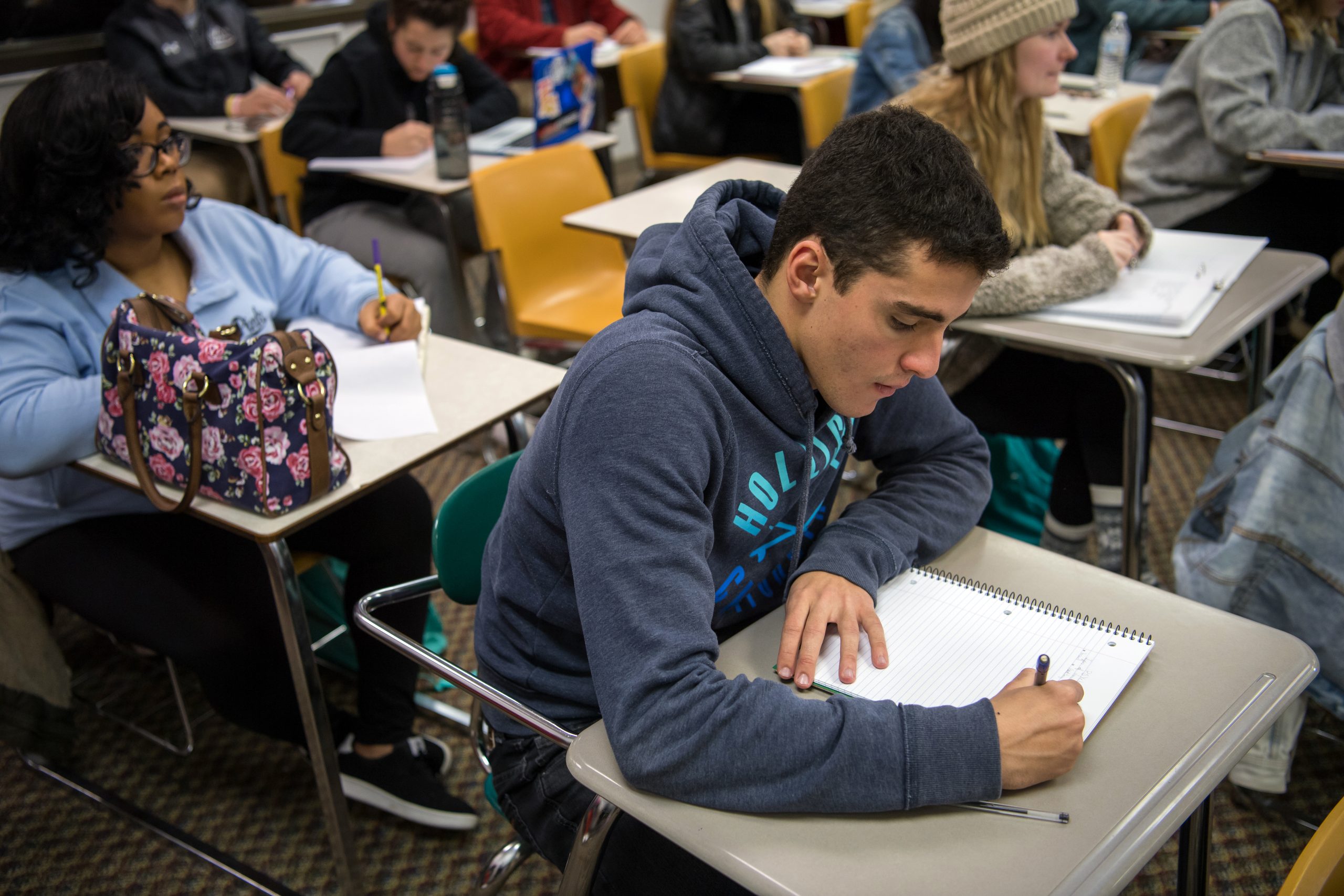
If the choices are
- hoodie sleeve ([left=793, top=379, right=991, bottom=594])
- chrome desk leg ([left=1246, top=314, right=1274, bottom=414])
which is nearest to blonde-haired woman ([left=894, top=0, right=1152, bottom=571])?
chrome desk leg ([left=1246, top=314, right=1274, bottom=414])

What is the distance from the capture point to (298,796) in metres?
1.89

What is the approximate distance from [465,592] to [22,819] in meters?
1.14

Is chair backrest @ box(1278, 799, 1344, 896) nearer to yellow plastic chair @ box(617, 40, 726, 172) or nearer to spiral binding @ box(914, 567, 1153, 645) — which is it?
spiral binding @ box(914, 567, 1153, 645)

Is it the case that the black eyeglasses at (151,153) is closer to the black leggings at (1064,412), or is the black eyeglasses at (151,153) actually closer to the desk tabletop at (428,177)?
the desk tabletop at (428,177)

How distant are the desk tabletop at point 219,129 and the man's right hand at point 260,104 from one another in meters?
0.02

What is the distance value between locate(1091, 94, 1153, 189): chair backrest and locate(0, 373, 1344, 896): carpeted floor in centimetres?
149

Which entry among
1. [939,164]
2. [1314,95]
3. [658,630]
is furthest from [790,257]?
[1314,95]

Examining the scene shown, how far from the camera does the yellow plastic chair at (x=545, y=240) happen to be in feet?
8.33

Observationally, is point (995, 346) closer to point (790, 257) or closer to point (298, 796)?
point (790, 257)

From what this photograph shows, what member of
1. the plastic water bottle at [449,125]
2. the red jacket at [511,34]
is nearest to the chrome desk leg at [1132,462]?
the plastic water bottle at [449,125]

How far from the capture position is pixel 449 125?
2812 mm

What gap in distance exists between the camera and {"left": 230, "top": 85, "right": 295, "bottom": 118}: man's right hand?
3.55m

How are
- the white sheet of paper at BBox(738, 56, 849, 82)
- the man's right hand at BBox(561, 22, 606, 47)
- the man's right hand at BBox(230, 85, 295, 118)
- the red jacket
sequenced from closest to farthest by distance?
1. the man's right hand at BBox(230, 85, 295, 118)
2. the white sheet of paper at BBox(738, 56, 849, 82)
3. the red jacket
4. the man's right hand at BBox(561, 22, 606, 47)

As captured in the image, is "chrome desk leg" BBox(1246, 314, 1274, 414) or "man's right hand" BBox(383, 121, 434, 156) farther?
"man's right hand" BBox(383, 121, 434, 156)
